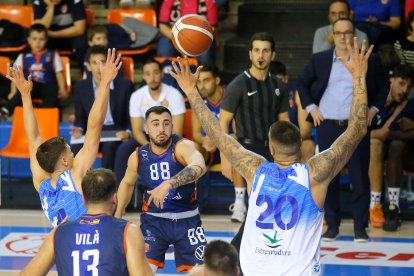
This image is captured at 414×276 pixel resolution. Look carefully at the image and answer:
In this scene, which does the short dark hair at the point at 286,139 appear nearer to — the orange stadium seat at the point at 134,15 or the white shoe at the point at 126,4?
the orange stadium seat at the point at 134,15

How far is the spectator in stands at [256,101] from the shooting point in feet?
31.9

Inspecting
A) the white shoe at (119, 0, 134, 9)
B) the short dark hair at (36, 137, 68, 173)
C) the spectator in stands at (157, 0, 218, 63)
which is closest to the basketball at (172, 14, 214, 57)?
the short dark hair at (36, 137, 68, 173)

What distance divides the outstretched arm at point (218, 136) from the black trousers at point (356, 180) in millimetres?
4057

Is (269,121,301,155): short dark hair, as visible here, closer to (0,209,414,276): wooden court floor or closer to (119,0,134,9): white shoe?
(0,209,414,276): wooden court floor

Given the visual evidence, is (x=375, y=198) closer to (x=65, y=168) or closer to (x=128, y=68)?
(x=128, y=68)

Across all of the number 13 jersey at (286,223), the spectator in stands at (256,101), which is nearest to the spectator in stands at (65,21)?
the spectator in stands at (256,101)

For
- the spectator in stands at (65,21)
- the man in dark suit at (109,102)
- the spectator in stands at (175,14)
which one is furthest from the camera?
the spectator in stands at (65,21)

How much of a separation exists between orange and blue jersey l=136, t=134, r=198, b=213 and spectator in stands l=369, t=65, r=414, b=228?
11.9ft

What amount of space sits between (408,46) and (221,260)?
26.4ft

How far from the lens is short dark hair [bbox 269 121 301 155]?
19.5 feet

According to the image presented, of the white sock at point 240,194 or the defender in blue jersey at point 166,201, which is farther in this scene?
the white sock at point 240,194

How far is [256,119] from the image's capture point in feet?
32.4

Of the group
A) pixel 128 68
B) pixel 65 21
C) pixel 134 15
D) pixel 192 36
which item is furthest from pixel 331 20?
pixel 192 36

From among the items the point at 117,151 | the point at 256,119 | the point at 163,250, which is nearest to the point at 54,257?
the point at 163,250
